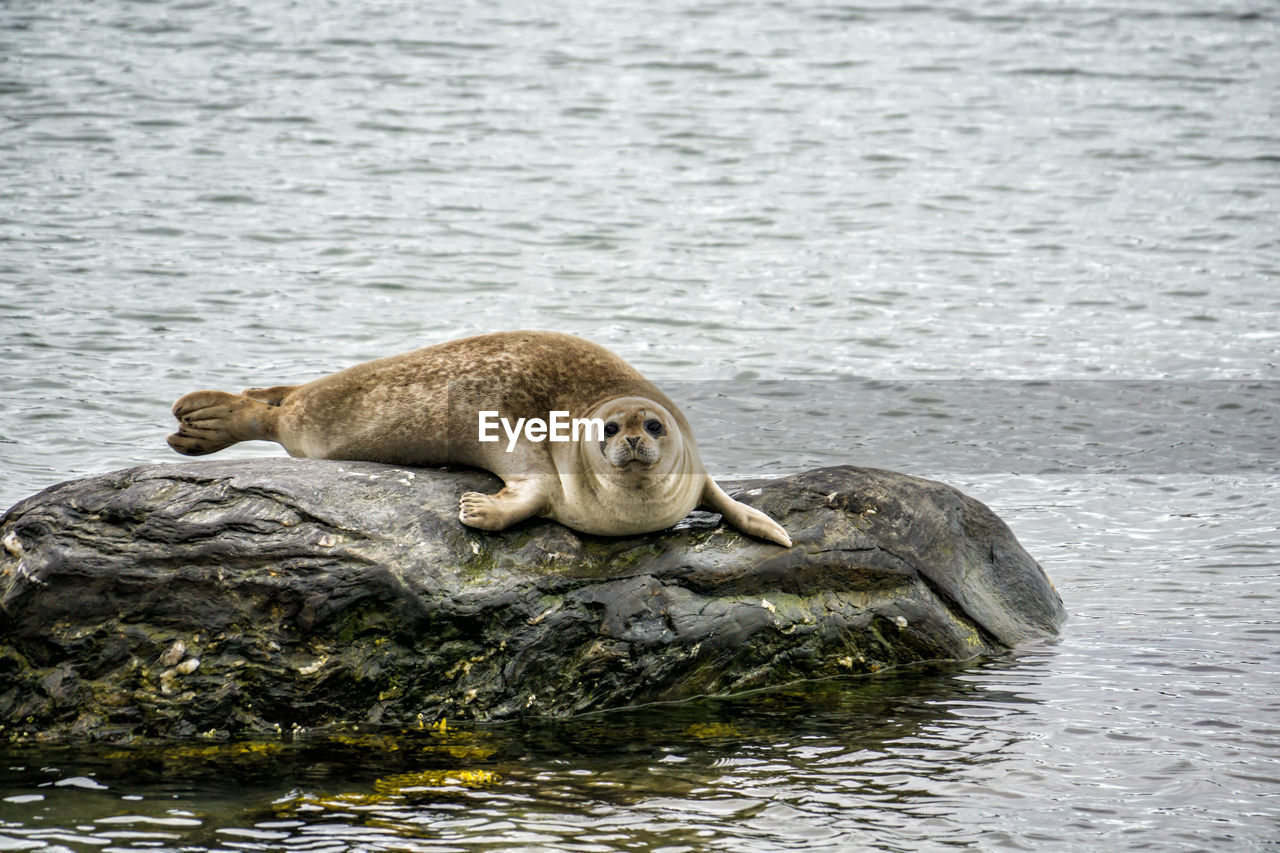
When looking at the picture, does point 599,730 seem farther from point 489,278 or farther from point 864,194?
point 864,194

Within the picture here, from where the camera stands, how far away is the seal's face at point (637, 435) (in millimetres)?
5289

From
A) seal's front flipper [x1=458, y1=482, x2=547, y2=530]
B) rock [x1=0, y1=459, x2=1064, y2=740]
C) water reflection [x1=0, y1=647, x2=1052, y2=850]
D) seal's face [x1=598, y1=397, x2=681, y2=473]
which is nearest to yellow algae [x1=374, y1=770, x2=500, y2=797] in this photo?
water reflection [x1=0, y1=647, x2=1052, y2=850]

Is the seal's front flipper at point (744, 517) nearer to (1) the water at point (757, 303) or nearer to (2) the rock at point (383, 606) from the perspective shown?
(2) the rock at point (383, 606)

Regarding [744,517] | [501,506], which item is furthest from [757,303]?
[501,506]

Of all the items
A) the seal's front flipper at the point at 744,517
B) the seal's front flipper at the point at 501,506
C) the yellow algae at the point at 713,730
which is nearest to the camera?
the yellow algae at the point at 713,730

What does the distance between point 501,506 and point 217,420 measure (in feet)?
4.60

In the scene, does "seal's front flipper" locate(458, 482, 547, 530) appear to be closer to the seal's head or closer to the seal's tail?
the seal's head

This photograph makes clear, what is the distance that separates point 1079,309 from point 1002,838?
1024 centimetres

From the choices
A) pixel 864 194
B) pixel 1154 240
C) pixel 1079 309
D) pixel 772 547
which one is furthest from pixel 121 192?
pixel 772 547

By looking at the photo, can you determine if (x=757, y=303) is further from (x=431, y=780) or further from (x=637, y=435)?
(x=431, y=780)

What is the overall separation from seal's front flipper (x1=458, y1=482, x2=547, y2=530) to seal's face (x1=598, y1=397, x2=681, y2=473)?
1.08ft

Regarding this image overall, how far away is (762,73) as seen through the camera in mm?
22953

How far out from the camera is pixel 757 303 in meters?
13.7

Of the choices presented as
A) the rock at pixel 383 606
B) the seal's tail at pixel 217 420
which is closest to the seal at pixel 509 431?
the seal's tail at pixel 217 420
